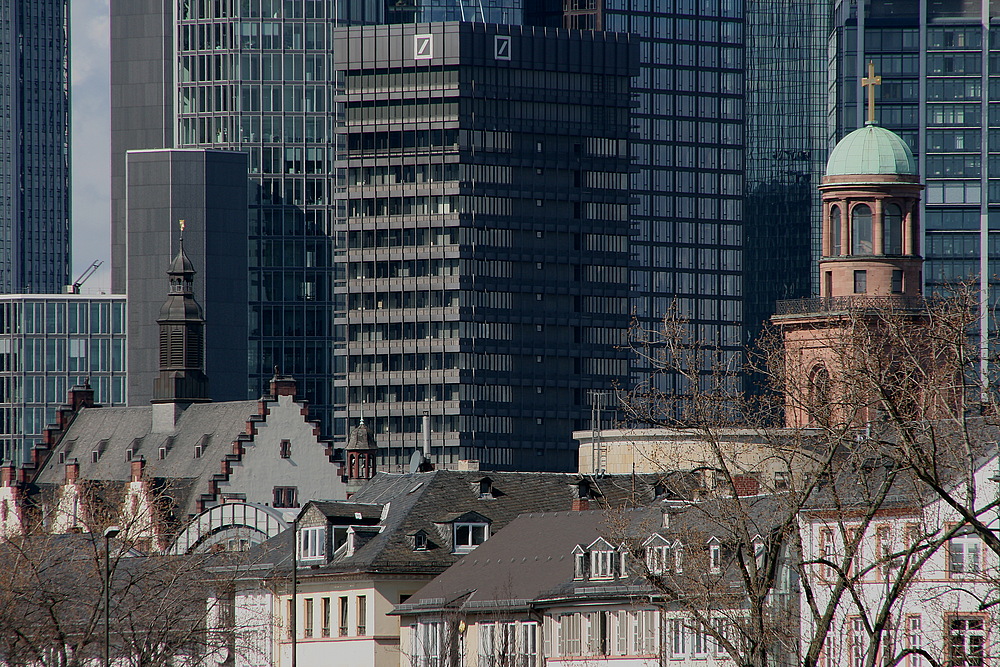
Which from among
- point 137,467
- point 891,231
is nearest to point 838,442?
point 891,231

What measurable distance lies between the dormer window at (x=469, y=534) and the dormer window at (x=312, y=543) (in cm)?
691

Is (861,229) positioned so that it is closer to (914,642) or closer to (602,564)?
(602,564)

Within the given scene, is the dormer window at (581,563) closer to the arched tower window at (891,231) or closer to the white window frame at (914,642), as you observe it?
the white window frame at (914,642)

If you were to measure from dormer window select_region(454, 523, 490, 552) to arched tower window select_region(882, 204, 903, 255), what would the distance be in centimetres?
3938

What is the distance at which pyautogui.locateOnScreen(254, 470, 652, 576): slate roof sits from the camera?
122 meters

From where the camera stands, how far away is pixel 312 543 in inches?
5017

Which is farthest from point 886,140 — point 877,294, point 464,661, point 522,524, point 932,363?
point 932,363

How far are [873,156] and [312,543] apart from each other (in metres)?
46.9

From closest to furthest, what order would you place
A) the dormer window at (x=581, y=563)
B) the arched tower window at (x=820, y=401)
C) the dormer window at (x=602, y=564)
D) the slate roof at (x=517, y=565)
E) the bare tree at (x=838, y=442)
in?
the bare tree at (x=838, y=442), the arched tower window at (x=820, y=401), the dormer window at (x=602, y=564), the dormer window at (x=581, y=563), the slate roof at (x=517, y=565)

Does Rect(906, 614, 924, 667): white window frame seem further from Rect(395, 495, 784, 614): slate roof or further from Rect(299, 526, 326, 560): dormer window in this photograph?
Rect(299, 526, 326, 560): dormer window

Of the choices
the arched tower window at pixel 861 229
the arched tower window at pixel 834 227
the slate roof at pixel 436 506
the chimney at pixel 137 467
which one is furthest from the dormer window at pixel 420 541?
the chimney at pixel 137 467

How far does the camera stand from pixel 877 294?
15100 centimetres

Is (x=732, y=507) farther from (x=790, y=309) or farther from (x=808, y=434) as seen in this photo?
(x=790, y=309)

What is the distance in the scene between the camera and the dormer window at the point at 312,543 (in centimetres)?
12631
